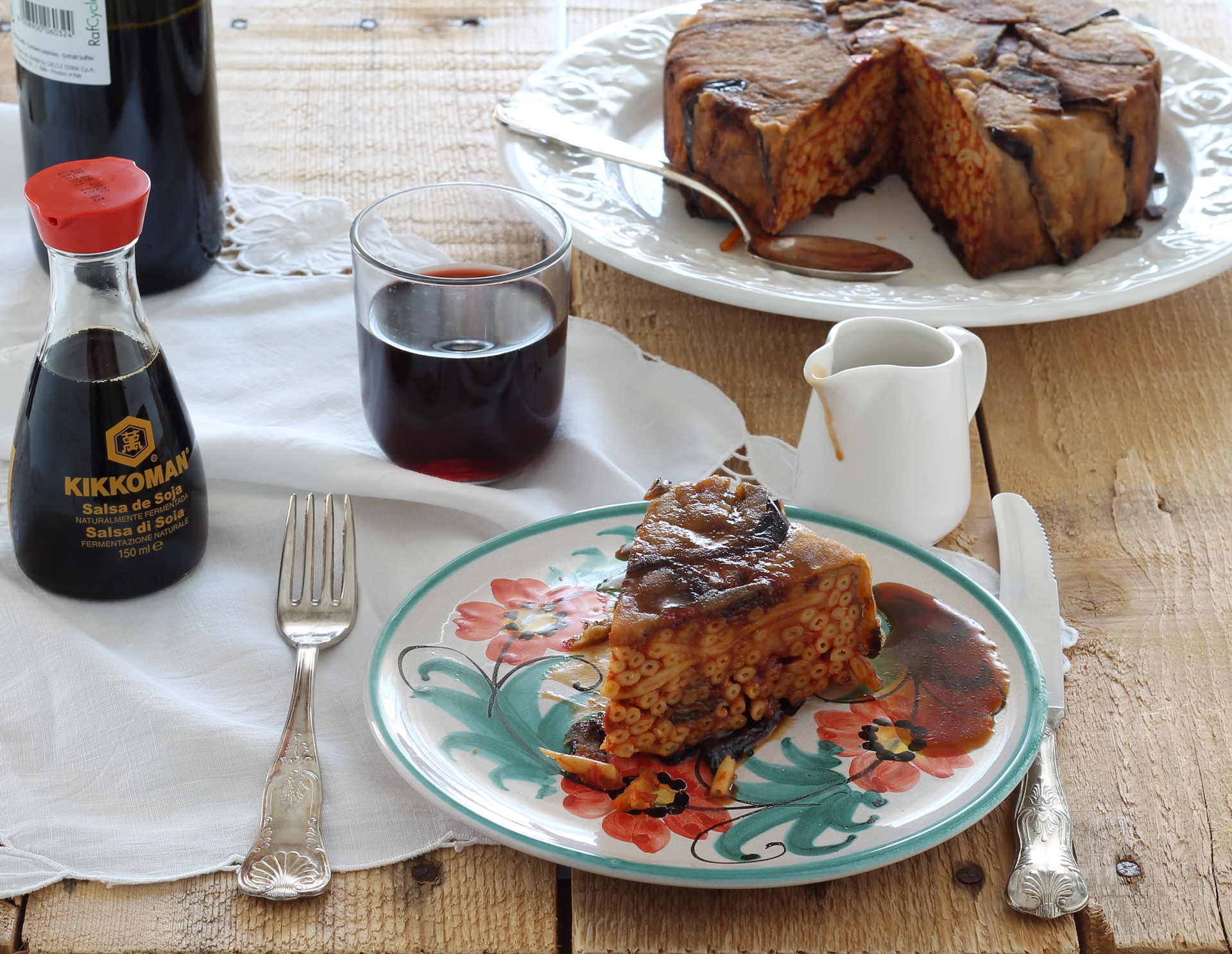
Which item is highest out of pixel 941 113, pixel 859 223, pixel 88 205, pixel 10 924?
pixel 88 205

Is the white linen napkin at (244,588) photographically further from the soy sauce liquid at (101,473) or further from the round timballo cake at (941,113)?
the round timballo cake at (941,113)

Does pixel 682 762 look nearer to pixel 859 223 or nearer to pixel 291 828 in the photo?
pixel 291 828

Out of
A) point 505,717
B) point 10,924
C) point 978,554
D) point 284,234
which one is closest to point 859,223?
point 978,554

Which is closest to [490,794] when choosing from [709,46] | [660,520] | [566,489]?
[660,520]

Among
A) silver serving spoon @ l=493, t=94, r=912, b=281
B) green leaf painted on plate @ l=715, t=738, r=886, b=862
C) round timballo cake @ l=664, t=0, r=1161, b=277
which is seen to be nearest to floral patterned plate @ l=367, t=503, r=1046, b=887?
green leaf painted on plate @ l=715, t=738, r=886, b=862

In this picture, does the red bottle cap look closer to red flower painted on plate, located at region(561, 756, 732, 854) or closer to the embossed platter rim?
red flower painted on plate, located at region(561, 756, 732, 854)

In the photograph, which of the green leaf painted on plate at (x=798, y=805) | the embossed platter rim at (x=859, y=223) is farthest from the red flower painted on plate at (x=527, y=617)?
the embossed platter rim at (x=859, y=223)
